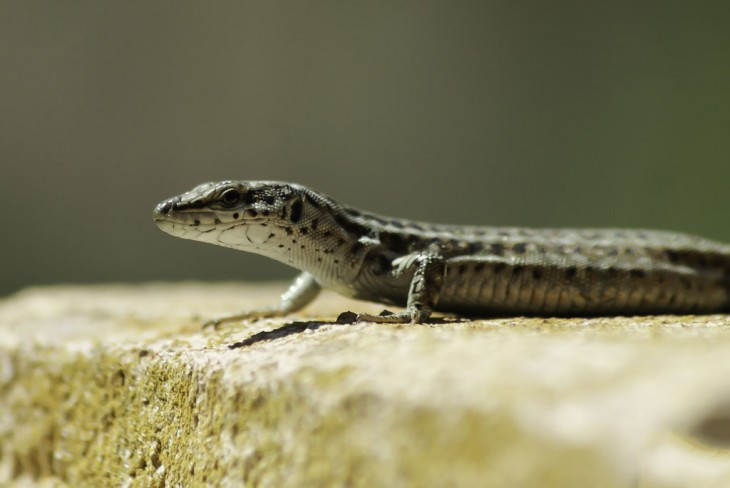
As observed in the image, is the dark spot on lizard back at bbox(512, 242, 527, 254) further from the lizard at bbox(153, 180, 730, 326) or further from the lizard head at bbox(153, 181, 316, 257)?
the lizard head at bbox(153, 181, 316, 257)

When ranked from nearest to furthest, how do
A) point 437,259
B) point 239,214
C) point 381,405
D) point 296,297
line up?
point 381,405
point 239,214
point 437,259
point 296,297

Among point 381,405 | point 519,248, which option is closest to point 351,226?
point 519,248

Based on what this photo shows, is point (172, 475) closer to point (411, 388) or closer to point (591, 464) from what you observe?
point (411, 388)

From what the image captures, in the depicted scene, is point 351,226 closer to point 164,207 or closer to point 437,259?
point 437,259

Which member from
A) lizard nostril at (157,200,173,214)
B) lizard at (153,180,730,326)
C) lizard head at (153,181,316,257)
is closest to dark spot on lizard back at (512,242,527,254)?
lizard at (153,180,730,326)

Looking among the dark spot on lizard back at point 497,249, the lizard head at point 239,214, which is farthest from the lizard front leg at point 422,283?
the lizard head at point 239,214

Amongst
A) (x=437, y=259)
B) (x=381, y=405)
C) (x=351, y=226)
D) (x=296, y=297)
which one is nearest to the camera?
(x=381, y=405)
